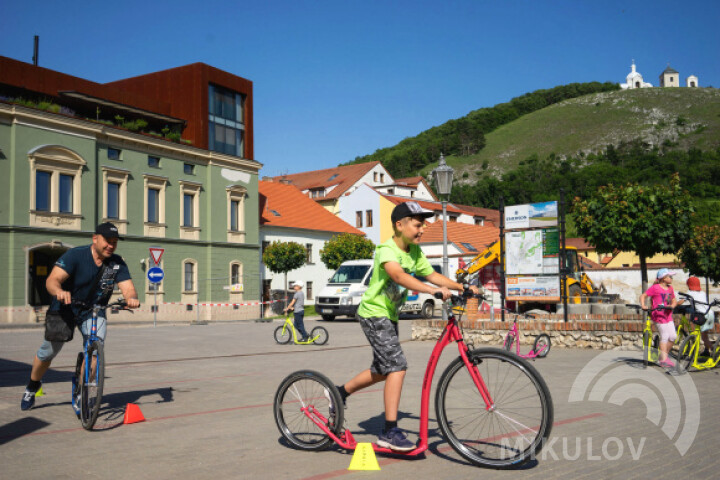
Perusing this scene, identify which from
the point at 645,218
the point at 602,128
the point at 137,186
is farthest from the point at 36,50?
the point at 602,128

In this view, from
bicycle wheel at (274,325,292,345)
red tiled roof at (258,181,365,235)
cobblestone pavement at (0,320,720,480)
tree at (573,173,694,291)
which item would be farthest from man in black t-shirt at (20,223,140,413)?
red tiled roof at (258,181,365,235)

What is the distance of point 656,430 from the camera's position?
19.8ft

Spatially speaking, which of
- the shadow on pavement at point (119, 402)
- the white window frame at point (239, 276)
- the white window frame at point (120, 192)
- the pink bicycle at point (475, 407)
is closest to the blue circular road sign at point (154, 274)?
the white window frame at point (120, 192)

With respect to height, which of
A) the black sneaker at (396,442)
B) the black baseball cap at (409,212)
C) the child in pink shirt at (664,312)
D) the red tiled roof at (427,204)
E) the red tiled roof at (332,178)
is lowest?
the black sneaker at (396,442)

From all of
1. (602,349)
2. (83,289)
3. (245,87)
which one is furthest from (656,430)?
(245,87)

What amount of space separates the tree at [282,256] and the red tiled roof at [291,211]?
A: 5.62 metres

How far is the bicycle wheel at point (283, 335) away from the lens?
59.0ft

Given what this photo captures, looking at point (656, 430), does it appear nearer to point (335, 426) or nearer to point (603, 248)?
point (335, 426)

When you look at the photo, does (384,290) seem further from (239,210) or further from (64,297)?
(239,210)

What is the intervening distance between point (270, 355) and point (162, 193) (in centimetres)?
2698

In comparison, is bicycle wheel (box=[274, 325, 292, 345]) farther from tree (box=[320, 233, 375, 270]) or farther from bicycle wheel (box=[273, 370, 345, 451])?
tree (box=[320, 233, 375, 270])

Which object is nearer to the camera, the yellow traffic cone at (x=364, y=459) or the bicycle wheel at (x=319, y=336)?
the yellow traffic cone at (x=364, y=459)

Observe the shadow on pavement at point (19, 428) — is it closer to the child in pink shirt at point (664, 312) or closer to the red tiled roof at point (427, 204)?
the child in pink shirt at point (664, 312)

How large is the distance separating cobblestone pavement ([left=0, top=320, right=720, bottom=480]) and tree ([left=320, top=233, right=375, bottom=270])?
3959cm
